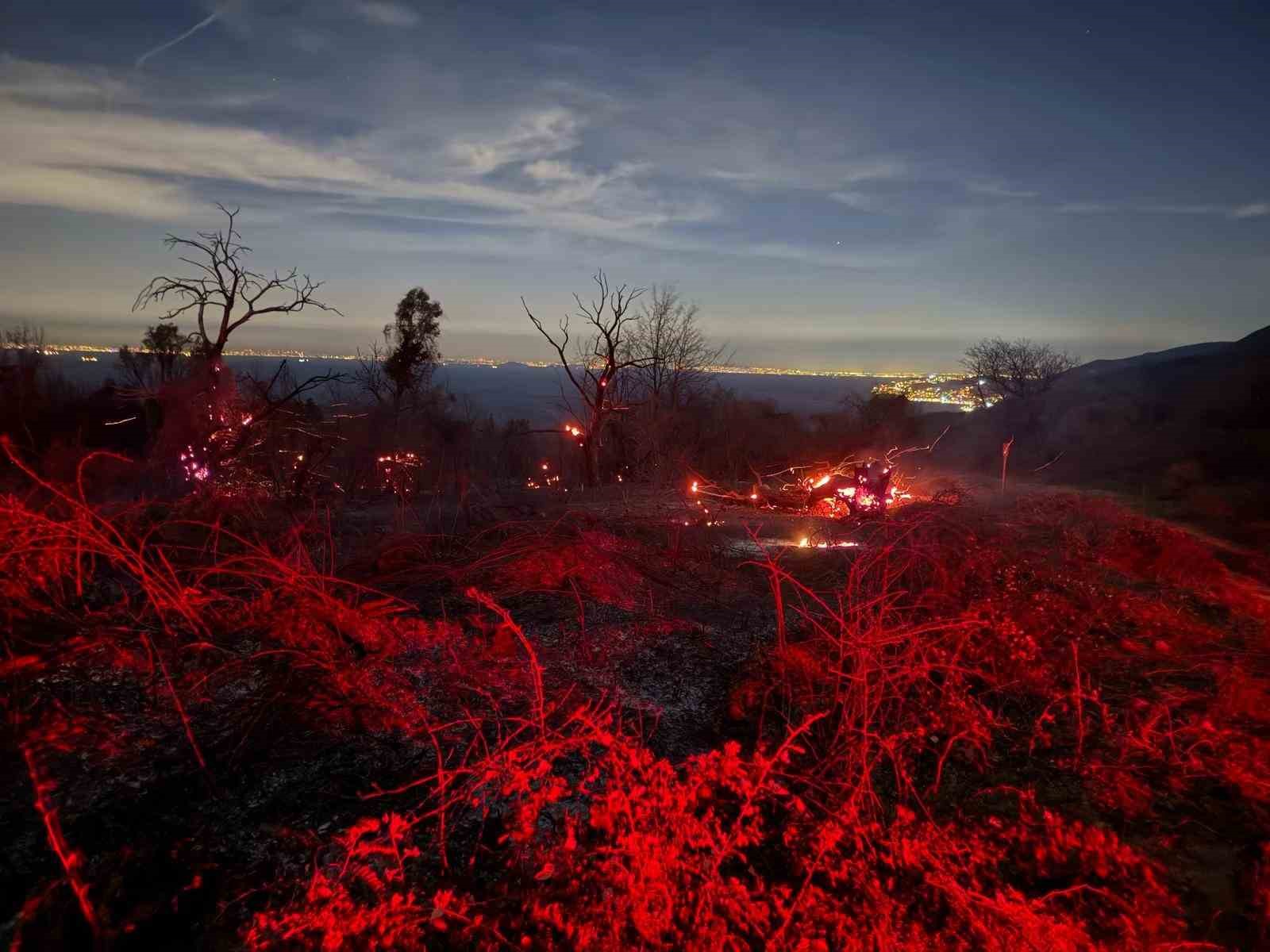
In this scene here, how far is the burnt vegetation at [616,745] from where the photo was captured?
9.08 feet

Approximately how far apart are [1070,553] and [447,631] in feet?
19.4

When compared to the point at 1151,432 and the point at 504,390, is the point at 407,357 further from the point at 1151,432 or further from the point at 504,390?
the point at 504,390

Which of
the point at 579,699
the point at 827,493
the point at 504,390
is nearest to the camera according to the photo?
the point at 579,699

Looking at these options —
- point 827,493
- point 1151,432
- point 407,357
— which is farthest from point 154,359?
point 1151,432

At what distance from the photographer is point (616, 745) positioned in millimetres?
3543

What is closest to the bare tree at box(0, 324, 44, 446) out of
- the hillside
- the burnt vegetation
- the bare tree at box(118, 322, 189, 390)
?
the bare tree at box(118, 322, 189, 390)

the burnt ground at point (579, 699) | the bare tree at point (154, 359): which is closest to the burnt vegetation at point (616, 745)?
the burnt ground at point (579, 699)

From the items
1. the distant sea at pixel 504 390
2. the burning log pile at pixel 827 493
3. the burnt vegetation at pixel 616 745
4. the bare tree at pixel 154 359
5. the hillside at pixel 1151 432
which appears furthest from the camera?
the distant sea at pixel 504 390

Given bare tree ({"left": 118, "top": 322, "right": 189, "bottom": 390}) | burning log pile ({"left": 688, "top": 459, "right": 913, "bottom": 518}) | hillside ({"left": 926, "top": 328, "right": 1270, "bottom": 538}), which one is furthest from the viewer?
bare tree ({"left": 118, "top": 322, "right": 189, "bottom": 390})

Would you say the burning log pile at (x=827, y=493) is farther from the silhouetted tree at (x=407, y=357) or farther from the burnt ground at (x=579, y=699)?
the silhouetted tree at (x=407, y=357)

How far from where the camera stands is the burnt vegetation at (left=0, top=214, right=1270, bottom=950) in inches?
109

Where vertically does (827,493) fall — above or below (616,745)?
above

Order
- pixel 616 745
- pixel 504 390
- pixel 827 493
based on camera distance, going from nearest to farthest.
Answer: pixel 616 745 → pixel 827 493 → pixel 504 390

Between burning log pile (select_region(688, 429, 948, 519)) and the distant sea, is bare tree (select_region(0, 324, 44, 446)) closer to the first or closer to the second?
the distant sea
